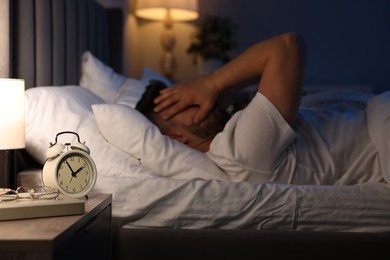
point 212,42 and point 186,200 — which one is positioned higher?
point 212,42

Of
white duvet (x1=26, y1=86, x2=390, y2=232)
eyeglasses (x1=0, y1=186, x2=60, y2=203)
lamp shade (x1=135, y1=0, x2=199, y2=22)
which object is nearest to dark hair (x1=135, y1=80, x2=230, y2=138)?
white duvet (x1=26, y1=86, x2=390, y2=232)

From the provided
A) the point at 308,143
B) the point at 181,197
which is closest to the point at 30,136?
the point at 181,197

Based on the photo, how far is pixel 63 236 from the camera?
0.88m

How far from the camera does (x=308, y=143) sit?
5.11 feet

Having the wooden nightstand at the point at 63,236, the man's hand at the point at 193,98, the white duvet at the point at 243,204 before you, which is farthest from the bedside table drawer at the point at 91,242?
the man's hand at the point at 193,98

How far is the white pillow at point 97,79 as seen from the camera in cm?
232

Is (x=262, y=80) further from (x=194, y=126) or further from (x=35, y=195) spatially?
(x=35, y=195)

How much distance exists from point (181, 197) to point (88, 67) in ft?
3.86

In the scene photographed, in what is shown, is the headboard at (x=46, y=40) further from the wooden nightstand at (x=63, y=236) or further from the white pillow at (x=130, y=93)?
the wooden nightstand at (x=63, y=236)

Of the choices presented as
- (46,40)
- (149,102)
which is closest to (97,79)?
Answer: (46,40)

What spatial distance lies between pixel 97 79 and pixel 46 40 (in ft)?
1.53

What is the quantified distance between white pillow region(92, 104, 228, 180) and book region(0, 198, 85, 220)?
443mm

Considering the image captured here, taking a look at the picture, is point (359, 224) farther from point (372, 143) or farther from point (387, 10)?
point (387, 10)

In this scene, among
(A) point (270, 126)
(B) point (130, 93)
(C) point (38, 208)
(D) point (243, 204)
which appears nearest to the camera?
(C) point (38, 208)
